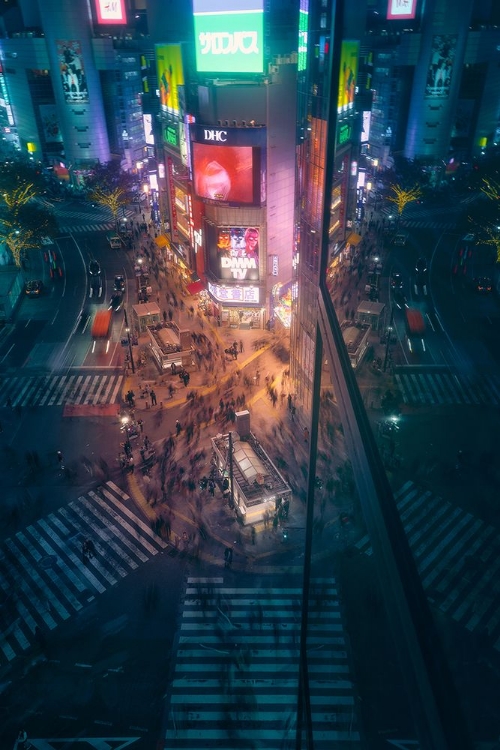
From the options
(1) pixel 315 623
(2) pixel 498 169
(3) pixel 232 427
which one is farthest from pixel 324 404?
(2) pixel 498 169

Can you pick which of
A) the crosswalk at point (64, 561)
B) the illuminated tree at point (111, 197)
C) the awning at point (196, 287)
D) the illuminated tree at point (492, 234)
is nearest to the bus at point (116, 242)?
the illuminated tree at point (111, 197)

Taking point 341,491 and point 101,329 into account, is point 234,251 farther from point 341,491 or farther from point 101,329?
point 341,491

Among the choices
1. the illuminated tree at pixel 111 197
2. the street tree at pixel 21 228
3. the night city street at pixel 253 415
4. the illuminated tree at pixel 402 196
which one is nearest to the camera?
the night city street at pixel 253 415

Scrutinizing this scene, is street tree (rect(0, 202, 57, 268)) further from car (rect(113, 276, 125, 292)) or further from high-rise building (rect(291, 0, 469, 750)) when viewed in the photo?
high-rise building (rect(291, 0, 469, 750))

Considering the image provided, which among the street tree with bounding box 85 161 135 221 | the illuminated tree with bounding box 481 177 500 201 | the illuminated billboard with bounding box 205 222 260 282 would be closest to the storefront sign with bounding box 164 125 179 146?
the illuminated billboard with bounding box 205 222 260 282

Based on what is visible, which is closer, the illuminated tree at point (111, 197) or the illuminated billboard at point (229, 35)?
the illuminated billboard at point (229, 35)

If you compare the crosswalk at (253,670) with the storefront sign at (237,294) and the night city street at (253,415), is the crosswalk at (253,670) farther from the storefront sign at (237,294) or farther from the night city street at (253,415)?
A: the storefront sign at (237,294)
